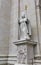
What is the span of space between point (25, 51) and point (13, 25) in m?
1.59

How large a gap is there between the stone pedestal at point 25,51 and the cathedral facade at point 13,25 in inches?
6.0

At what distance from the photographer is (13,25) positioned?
18.0ft

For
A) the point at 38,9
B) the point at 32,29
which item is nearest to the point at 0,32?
the point at 32,29

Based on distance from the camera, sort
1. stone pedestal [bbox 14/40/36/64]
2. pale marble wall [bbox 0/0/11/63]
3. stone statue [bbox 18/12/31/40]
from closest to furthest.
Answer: stone pedestal [bbox 14/40/36/64] → stone statue [bbox 18/12/31/40] → pale marble wall [bbox 0/0/11/63]

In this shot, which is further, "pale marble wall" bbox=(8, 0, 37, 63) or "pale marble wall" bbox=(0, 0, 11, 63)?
"pale marble wall" bbox=(0, 0, 11, 63)

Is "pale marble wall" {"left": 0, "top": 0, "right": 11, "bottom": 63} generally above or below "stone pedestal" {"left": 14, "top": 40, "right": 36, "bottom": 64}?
above

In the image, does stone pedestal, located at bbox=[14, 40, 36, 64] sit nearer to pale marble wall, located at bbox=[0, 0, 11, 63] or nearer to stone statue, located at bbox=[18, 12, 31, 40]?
stone statue, located at bbox=[18, 12, 31, 40]

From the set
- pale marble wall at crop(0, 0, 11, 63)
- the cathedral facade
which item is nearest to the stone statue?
the cathedral facade

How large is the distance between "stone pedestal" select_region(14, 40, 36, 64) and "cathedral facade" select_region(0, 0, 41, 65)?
153 mm

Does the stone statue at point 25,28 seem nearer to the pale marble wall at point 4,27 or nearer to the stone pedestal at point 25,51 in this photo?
the stone pedestal at point 25,51

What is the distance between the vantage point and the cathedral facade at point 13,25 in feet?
15.1

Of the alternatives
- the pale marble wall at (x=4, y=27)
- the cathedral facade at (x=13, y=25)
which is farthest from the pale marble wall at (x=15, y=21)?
the pale marble wall at (x=4, y=27)

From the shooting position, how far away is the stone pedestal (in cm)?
419

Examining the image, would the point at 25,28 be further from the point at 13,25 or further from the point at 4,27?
the point at 4,27
